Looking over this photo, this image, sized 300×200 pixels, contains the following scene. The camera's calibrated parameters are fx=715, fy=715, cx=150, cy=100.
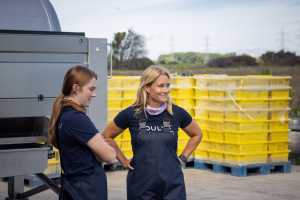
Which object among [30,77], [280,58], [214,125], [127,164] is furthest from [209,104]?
[280,58]

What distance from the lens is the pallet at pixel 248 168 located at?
12.6 metres

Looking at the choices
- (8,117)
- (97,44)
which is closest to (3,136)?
(8,117)

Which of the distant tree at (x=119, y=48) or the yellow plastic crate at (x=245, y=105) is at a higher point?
the distant tree at (x=119, y=48)

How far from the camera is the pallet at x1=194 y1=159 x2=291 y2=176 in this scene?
12.6m

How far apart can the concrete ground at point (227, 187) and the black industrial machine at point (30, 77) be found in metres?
3.66

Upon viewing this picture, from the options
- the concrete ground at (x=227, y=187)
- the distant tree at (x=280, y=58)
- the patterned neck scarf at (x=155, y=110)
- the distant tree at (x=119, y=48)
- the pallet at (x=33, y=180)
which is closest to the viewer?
the patterned neck scarf at (x=155, y=110)

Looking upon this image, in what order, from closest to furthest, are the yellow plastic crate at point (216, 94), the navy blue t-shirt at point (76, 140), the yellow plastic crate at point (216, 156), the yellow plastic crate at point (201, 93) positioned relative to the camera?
the navy blue t-shirt at point (76, 140)
the yellow plastic crate at point (216, 94)
the yellow plastic crate at point (216, 156)
the yellow plastic crate at point (201, 93)

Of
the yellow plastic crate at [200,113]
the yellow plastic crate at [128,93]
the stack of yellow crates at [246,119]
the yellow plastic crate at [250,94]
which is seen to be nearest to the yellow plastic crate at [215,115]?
the stack of yellow crates at [246,119]

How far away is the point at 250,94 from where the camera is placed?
12.8 metres

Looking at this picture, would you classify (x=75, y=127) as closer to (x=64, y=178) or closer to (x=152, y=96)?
(x=64, y=178)

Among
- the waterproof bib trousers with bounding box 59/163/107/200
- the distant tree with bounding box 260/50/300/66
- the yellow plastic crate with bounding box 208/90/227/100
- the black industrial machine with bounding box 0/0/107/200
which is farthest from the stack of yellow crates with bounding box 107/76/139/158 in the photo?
the distant tree with bounding box 260/50/300/66

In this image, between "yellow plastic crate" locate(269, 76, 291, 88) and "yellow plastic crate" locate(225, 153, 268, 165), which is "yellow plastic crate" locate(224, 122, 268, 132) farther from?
"yellow plastic crate" locate(269, 76, 291, 88)

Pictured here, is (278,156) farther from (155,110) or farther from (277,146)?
(155,110)

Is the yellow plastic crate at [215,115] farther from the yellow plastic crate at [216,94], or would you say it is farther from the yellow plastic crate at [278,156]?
the yellow plastic crate at [278,156]
